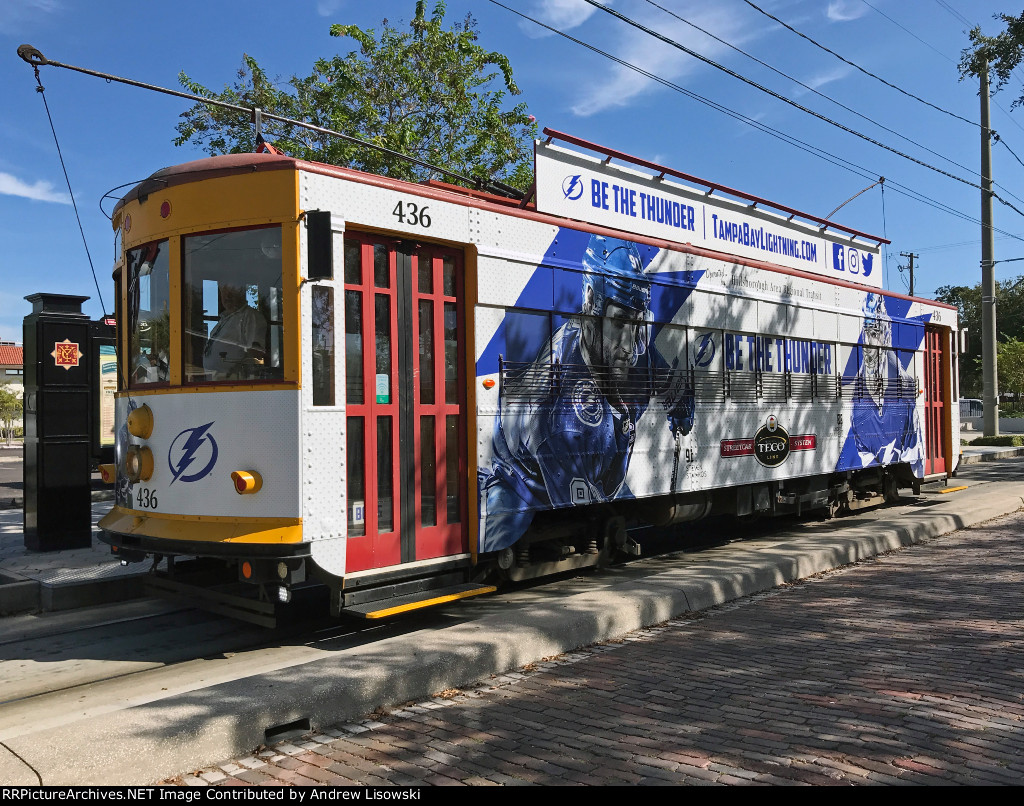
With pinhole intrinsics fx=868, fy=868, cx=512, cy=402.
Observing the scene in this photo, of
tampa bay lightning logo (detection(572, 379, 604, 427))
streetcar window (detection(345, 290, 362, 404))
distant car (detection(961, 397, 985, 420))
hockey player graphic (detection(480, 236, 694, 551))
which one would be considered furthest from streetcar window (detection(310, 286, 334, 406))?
distant car (detection(961, 397, 985, 420))

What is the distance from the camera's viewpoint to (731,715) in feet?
15.1

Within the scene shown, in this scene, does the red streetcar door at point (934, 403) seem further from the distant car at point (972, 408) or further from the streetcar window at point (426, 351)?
the distant car at point (972, 408)

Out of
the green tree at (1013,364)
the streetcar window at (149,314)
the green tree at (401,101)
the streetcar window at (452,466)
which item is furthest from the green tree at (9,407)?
the green tree at (1013,364)

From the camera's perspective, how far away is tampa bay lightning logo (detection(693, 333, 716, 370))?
360 inches

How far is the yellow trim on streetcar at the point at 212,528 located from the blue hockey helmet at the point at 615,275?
3.47 meters

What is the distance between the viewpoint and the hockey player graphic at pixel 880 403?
12188 mm

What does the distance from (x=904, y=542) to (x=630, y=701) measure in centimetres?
696

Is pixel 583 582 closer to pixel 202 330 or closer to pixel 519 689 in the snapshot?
pixel 519 689

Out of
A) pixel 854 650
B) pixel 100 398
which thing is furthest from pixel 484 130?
pixel 854 650

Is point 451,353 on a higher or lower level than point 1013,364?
lower

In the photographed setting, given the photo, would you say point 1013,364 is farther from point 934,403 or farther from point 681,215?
point 681,215

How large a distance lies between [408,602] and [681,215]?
5392 mm

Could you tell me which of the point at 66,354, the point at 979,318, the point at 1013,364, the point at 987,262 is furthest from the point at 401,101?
the point at 979,318

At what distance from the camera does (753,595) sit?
7816mm
